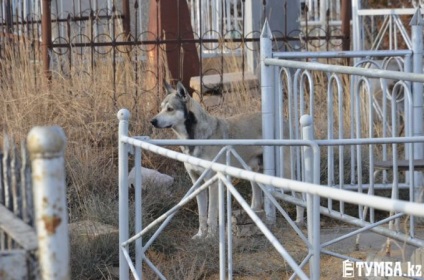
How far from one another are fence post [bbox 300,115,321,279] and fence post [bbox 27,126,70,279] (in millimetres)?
1543

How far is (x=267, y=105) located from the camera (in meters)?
7.97

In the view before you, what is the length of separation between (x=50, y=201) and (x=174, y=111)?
19.9 ft

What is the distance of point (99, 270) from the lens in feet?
22.2

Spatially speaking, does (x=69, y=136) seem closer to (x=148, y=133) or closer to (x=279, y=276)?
(x=148, y=133)

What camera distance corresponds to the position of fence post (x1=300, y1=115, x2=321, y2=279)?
4.37 meters

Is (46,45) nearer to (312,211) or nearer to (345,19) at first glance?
(345,19)

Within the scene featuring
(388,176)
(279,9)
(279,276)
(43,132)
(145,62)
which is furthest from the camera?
(279,9)

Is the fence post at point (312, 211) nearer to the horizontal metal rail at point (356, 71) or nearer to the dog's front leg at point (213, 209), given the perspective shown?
the horizontal metal rail at point (356, 71)

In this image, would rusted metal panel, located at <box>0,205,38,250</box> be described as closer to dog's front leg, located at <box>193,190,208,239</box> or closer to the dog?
dog's front leg, located at <box>193,190,208,239</box>

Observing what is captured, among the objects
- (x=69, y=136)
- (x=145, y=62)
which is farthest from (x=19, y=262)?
(x=145, y=62)

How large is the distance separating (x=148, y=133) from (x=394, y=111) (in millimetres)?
2916

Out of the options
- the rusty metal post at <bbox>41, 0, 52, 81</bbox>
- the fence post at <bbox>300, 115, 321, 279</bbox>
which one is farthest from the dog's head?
the fence post at <bbox>300, 115, 321, 279</bbox>

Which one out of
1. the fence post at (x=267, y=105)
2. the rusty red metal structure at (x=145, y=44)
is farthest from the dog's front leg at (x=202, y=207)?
the rusty red metal structure at (x=145, y=44)

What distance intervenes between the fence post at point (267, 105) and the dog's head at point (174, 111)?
0.81m
